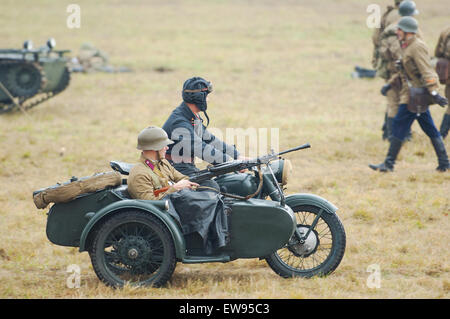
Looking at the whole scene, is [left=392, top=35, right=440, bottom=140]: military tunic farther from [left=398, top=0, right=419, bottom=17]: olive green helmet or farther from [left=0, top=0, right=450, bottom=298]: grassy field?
[left=398, top=0, right=419, bottom=17]: olive green helmet

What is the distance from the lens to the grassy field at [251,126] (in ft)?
21.7

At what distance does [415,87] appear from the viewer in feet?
34.1

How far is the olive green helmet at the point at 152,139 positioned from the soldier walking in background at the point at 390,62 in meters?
6.96

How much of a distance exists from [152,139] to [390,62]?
791cm

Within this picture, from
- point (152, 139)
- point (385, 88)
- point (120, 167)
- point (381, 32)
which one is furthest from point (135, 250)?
point (381, 32)

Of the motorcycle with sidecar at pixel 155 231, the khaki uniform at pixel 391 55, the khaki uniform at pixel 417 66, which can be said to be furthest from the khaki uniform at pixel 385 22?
the motorcycle with sidecar at pixel 155 231

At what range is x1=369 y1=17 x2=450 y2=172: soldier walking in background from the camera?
10.3 meters

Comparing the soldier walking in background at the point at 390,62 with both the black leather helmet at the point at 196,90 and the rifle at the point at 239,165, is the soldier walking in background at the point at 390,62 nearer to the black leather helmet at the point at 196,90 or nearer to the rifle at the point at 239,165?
the black leather helmet at the point at 196,90

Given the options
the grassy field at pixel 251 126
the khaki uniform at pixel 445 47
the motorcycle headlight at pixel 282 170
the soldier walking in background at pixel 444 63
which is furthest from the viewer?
the khaki uniform at pixel 445 47

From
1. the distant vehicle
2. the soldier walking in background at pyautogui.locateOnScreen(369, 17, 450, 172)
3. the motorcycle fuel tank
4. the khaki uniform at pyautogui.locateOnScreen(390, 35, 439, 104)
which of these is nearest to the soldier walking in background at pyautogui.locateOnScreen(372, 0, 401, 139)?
the soldier walking in background at pyautogui.locateOnScreen(369, 17, 450, 172)

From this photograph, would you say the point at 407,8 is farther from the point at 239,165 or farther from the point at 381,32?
the point at 239,165

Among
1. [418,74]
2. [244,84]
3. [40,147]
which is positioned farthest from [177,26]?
[418,74]

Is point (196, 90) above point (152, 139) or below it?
above
